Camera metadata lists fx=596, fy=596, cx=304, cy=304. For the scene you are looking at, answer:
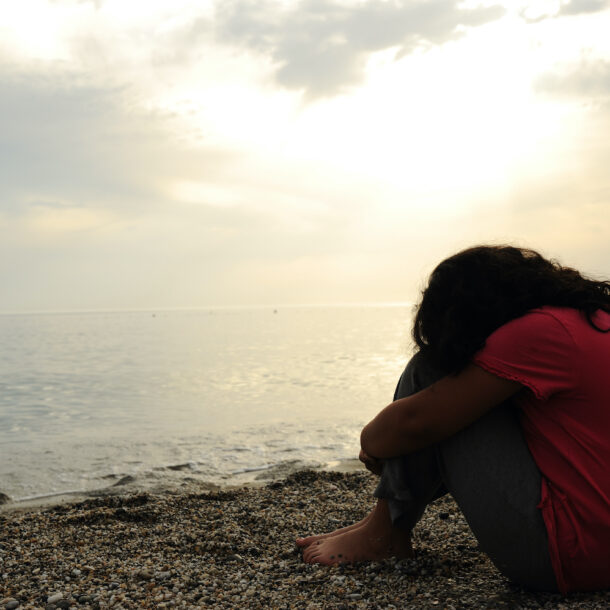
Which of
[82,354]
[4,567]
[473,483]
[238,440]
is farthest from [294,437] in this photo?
[82,354]

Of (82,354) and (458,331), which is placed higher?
(458,331)

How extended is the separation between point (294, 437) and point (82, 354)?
734 inches

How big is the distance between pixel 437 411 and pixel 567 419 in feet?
1.55

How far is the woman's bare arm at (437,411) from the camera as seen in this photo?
221 cm

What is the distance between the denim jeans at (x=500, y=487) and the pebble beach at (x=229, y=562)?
0.20m

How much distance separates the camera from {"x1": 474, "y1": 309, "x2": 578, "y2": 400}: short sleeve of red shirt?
2105mm

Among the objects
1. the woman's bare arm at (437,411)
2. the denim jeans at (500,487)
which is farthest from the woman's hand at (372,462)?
the denim jeans at (500,487)

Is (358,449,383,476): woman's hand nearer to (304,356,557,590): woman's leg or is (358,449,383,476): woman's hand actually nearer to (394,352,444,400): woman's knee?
(304,356,557,590): woman's leg

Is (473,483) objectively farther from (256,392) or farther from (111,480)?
(256,392)

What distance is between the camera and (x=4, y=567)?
3.31 m

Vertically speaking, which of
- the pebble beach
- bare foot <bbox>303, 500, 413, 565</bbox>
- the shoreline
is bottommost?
the shoreline

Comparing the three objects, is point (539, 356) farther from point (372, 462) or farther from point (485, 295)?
point (372, 462)

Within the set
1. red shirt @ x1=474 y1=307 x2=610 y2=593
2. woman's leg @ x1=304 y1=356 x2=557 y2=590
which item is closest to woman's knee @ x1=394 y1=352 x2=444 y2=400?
woman's leg @ x1=304 y1=356 x2=557 y2=590

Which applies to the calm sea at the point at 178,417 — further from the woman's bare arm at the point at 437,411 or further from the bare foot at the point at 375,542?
the bare foot at the point at 375,542
